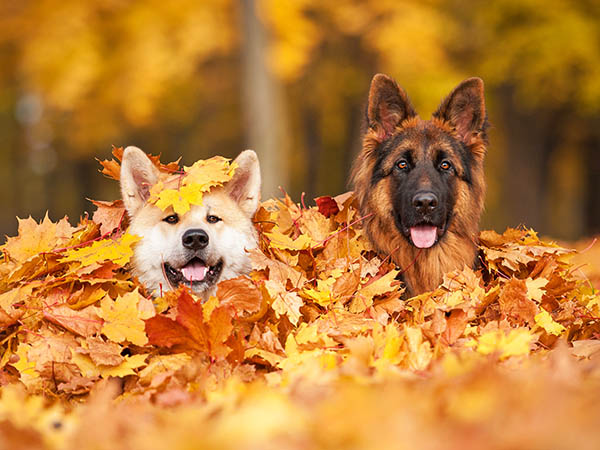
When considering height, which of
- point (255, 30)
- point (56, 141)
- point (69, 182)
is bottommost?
point (69, 182)

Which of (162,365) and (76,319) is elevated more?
(76,319)

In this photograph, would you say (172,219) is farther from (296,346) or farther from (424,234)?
(424,234)

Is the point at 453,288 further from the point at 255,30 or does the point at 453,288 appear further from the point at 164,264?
the point at 255,30

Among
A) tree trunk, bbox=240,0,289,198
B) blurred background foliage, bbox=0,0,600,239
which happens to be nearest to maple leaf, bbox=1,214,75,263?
blurred background foliage, bbox=0,0,600,239

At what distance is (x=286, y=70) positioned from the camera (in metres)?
15.8

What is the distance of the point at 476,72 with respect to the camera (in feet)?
54.5

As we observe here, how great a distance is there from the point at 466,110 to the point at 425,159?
52 cm

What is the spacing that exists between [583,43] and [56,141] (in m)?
15.9

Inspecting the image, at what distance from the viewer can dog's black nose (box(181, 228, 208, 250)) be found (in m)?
4.05

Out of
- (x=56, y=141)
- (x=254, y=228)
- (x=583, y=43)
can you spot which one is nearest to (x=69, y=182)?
(x=56, y=141)

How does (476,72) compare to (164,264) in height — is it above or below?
above

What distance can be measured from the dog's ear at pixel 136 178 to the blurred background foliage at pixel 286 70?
8275 mm

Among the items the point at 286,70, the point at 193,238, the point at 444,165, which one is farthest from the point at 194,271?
the point at 286,70

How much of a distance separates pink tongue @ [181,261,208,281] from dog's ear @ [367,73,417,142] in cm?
166
